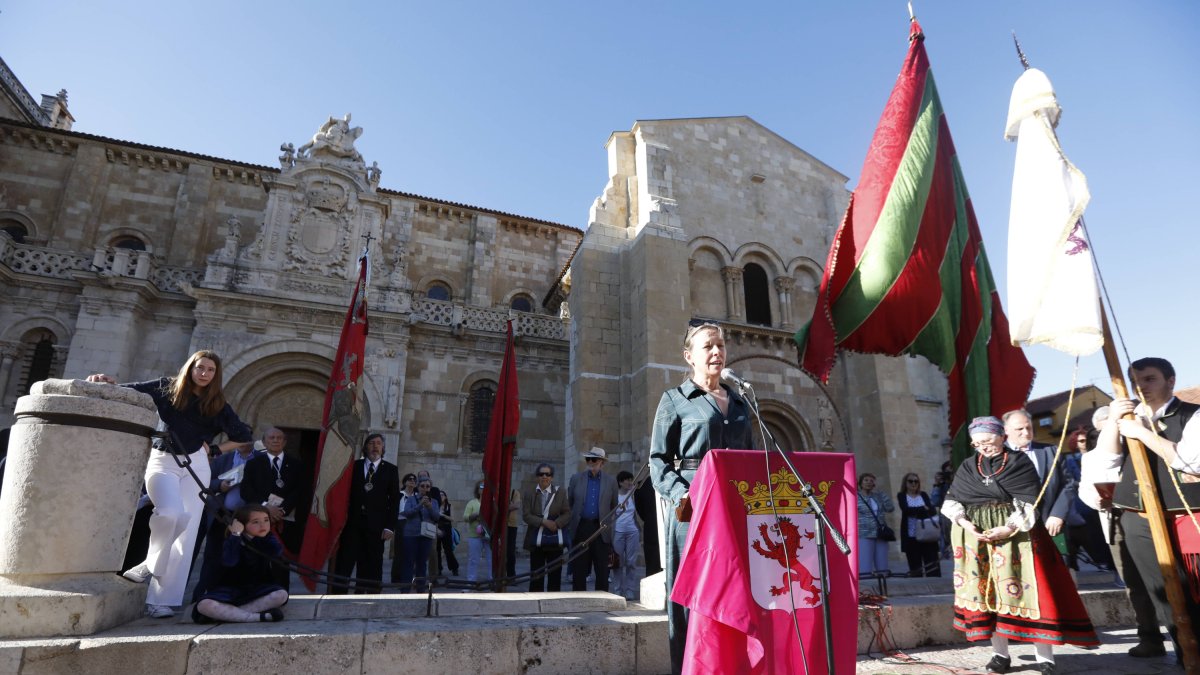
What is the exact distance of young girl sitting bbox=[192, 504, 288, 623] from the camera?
11.2ft

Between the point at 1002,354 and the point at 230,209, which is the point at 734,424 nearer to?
the point at 1002,354

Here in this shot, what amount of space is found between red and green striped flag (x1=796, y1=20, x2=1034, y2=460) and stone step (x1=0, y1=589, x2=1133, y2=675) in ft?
9.29

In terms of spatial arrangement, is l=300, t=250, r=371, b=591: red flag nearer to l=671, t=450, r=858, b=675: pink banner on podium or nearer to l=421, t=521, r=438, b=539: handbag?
l=421, t=521, r=438, b=539: handbag

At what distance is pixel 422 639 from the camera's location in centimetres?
315

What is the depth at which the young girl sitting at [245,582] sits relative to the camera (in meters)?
3.41

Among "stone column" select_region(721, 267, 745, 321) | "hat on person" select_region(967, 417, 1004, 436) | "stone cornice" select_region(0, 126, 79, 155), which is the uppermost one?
"stone cornice" select_region(0, 126, 79, 155)

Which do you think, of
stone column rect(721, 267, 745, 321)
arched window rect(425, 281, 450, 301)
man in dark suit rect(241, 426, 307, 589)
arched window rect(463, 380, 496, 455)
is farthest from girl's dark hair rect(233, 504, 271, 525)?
arched window rect(425, 281, 450, 301)

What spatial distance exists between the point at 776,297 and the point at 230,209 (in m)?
16.2

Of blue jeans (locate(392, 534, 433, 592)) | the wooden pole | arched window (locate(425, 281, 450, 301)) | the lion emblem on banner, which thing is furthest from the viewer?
arched window (locate(425, 281, 450, 301))

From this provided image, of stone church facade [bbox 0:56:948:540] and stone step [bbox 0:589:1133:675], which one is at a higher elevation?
stone church facade [bbox 0:56:948:540]

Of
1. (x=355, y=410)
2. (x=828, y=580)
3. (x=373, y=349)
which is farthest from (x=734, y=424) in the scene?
(x=373, y=349)

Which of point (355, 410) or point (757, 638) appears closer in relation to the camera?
point (757, 638)

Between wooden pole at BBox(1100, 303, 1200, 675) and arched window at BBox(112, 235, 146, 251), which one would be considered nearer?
wooden pole at BBox(1100, 303, 1200, 675)

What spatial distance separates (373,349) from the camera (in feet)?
48.6
